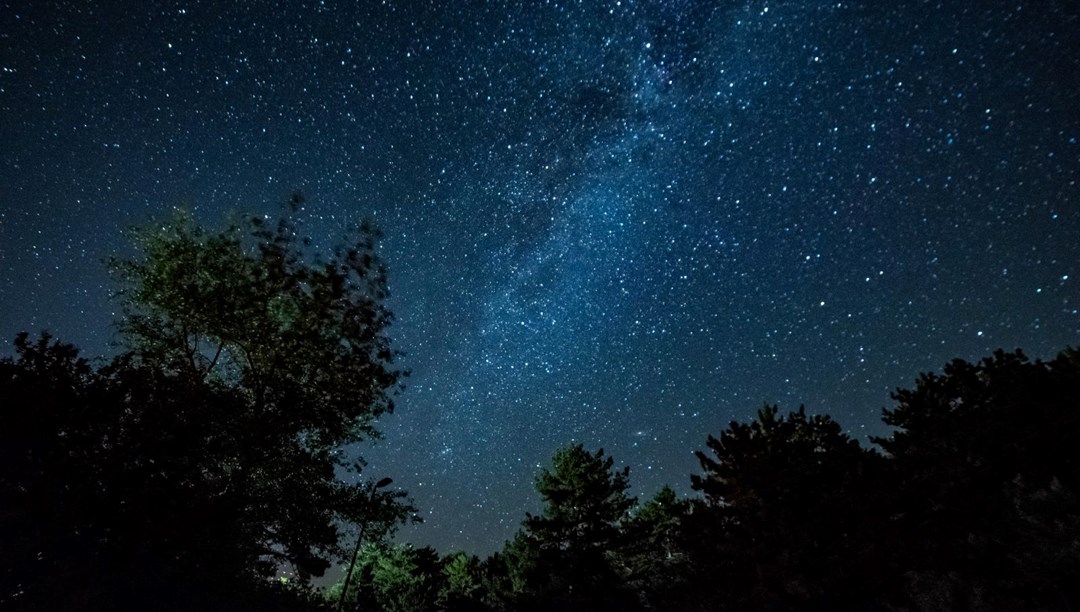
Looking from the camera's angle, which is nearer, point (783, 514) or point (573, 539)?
point (783, 514)

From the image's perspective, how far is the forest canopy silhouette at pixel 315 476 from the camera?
8719mm

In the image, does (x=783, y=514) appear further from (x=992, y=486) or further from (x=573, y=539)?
(x=573, y=539)

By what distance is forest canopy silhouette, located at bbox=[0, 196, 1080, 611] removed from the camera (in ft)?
28.6

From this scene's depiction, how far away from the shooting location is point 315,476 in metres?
16.4

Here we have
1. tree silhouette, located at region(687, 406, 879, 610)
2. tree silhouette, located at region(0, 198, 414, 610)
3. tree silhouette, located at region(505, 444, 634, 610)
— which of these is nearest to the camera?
tree silhouette, located at region(0, 198, 414, 610)

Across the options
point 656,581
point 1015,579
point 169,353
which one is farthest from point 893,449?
point 169,353

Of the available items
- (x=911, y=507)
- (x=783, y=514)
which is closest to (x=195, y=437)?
(x=783, y=514)

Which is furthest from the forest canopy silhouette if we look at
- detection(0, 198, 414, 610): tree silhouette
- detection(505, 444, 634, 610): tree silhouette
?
detection(505, 444, 634, 610): tree silhouette

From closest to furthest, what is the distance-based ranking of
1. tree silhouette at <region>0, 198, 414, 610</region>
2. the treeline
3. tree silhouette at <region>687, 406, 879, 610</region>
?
tree silhouette at <region>0, 198, 414, 610</region>, the treeline, tree silhouette at <region>687, 406, 879, 610</region>

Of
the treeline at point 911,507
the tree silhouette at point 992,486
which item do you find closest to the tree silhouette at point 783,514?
the treeline at point 911,507

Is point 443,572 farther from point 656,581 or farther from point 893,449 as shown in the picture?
point 893,449

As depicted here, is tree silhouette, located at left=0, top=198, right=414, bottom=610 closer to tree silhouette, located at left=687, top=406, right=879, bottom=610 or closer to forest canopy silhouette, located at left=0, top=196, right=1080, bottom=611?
forest canopy silhouette, located at left=0, top=196, right=1080, bottom=611

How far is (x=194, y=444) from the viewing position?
11578 millimetres

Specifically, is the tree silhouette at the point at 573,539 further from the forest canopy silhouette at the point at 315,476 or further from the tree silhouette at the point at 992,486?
the tree silhouette at the point at 992,486
